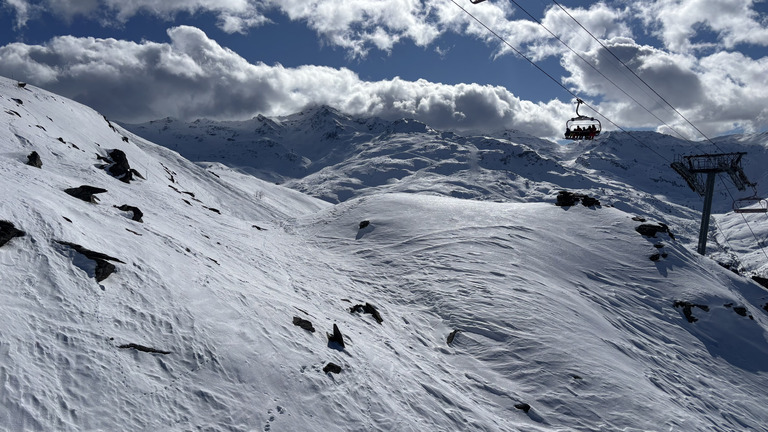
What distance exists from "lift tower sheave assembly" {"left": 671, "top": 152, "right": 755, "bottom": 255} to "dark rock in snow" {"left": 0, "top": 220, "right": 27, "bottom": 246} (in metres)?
38.9

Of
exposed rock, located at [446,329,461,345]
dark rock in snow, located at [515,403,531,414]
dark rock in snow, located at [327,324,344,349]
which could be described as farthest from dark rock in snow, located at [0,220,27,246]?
dark rock in snow, located at [515,403,531,414]

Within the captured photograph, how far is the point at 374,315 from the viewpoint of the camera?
56.2ft

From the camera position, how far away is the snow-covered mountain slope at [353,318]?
28.7 ft

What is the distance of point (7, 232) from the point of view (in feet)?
34.3

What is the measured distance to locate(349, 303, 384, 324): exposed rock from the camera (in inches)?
670

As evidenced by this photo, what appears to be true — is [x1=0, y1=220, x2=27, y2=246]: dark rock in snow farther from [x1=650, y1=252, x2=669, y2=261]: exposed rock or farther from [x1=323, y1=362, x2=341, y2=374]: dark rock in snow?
[x1=650, y1=252, x2=669, y2=261]: exposed rock

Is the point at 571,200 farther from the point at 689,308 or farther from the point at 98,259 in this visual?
the point at 98,259

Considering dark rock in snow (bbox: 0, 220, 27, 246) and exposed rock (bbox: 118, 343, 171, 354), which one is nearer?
exposed rock (bbox: 118, 343, 171, 354)

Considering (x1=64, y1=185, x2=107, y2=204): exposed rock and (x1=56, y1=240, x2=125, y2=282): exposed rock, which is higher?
(x1=64, y1=185, x2=107, y2=204): exposed rock

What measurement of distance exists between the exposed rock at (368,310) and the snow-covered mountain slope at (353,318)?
187 mm

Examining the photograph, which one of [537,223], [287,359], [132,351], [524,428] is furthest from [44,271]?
[537,223]

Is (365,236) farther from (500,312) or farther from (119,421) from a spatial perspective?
(119,421)

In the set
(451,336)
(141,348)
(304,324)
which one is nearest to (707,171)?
(451,336)

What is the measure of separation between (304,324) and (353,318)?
3.58 meters
